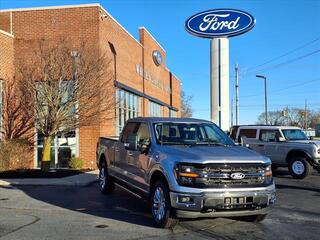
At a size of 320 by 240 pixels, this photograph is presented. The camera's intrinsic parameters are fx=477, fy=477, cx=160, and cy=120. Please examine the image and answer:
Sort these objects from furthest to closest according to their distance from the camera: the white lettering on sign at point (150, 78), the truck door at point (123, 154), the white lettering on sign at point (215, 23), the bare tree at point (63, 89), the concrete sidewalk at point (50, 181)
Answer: the white lettering on sign at point (150, 78), the white lettering on sign at point (215, 23), the bare tree at point (63, 89), the concrete sidewalk at point (50, 181), the truck door at point (123, 154)

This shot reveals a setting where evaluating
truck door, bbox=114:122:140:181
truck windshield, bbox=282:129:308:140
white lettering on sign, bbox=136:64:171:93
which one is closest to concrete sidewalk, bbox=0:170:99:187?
truck door, bbox=114:122:140:181

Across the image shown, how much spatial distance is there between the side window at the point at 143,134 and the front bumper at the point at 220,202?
67.3 inches

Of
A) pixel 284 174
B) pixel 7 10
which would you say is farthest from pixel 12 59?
pixel 284 174

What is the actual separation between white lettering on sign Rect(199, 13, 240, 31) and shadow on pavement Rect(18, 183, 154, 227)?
17.6 m

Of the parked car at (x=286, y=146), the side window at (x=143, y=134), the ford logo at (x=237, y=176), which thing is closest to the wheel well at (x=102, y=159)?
the side window at (x=143, y=134)

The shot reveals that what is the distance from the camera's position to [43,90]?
1756cm

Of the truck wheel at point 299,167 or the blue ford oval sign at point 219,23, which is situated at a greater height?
the blue ford oval sign at point 219,23

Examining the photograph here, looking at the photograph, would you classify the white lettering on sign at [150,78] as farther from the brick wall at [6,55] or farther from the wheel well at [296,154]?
the wheel well at [296,154]

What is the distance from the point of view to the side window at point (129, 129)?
10417mm

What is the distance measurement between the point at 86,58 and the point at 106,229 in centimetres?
1171

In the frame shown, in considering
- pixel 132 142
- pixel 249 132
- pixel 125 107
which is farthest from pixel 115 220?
pixel 125 107

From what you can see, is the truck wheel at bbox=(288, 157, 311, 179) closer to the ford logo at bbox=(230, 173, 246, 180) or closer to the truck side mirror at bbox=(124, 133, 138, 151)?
the truck side mirror at bbox=(124, 133, 138, 151)

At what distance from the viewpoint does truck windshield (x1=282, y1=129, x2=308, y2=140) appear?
1894 cm

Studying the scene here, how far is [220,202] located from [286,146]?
1138 centimetres
